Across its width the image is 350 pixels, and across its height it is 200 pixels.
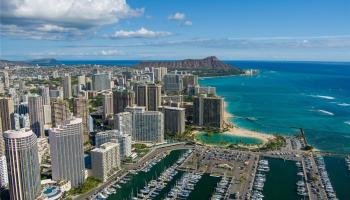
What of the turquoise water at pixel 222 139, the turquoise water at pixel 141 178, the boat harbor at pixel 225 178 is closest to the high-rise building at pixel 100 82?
the turquoise water at pixel 222 139

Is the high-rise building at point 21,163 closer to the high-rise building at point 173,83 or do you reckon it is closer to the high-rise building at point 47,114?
the high-rise building at point 47,114

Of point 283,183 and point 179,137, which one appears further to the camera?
point 179,137

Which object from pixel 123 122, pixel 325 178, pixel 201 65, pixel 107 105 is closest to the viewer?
pixel 325 178

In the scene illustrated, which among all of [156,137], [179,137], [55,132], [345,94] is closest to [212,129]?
[179,137]

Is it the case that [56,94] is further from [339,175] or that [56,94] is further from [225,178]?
[339,175]

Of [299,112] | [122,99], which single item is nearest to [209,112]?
[122,99]

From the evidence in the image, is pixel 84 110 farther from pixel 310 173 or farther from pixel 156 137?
pixel 310 173

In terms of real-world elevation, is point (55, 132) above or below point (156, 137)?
above
